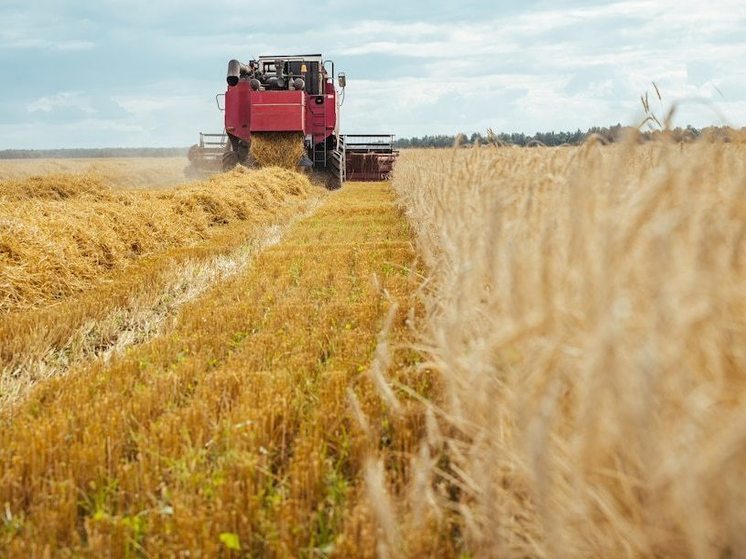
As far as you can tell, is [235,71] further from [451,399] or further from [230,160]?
[451,399]

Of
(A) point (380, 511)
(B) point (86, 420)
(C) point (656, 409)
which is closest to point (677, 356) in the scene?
(C) point (656, 409)

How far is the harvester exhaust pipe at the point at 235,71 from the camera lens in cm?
2136

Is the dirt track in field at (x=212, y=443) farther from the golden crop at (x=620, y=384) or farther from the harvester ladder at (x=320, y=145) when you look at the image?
the harvester ladder at (x=320, y=145)

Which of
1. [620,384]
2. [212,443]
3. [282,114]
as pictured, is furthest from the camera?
[282,114]

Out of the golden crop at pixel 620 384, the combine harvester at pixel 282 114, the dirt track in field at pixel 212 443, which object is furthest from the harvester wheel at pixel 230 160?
the golden crop at pixel 620 384

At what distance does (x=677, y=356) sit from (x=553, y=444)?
2.26 feet

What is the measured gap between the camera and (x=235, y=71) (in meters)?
21.4

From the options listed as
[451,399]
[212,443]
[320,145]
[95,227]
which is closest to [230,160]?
[320,145]

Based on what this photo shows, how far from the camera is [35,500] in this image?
3230 mm

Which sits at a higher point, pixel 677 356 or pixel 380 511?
pixel 677 356

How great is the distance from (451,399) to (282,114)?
1843 centimetres

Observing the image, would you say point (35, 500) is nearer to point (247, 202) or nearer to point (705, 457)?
point (705, 457)

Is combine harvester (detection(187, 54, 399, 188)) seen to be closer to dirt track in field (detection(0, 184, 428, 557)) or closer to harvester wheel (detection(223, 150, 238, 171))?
harvester wheel (detection(223, 150, 238, 171))

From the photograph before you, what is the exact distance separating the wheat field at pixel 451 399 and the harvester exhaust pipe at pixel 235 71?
15.3 metres
